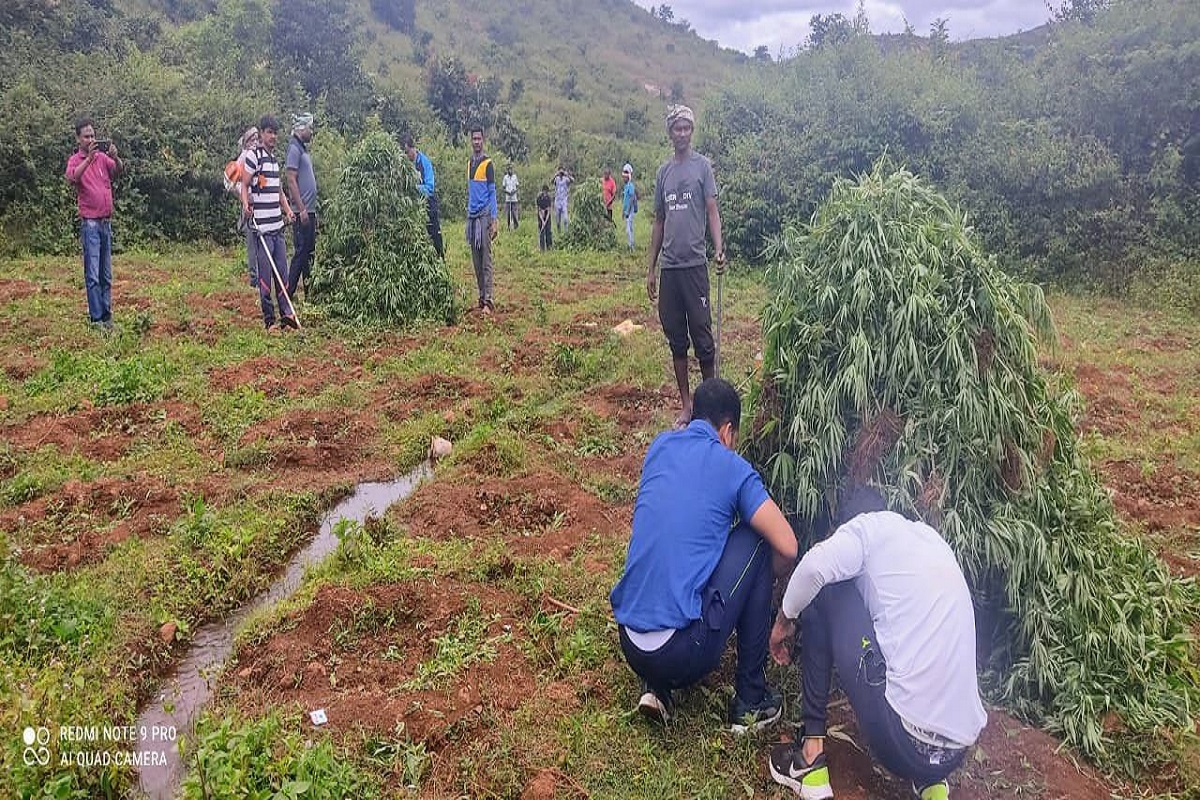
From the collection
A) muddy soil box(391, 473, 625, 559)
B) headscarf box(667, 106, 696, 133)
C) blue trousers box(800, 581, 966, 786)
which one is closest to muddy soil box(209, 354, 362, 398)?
muddy soil box(391, 473, 625, 559)

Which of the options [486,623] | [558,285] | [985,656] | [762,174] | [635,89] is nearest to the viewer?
[985,656]

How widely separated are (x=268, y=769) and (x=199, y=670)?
3.37 feet

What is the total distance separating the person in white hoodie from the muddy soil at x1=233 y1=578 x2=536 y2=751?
1127 mm

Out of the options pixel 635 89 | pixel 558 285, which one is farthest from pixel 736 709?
pixel 635 89

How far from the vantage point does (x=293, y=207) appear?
8734 millimetres

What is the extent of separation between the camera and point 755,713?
3.05 m

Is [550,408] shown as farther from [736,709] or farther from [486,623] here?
[736,709]

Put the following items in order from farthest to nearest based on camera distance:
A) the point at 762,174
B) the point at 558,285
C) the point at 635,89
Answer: the point at 635,89 → the point at 762,174 → the point at 558,285

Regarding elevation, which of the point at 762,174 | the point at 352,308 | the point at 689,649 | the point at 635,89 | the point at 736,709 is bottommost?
the point at 736,709

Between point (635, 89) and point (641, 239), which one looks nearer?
point (641, 239)

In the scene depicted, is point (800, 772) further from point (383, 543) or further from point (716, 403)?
point (383, 543)

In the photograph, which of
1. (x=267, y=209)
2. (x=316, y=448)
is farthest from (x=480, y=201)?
(x=316, y=448)

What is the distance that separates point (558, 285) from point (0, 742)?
9664mm

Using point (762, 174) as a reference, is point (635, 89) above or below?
above
